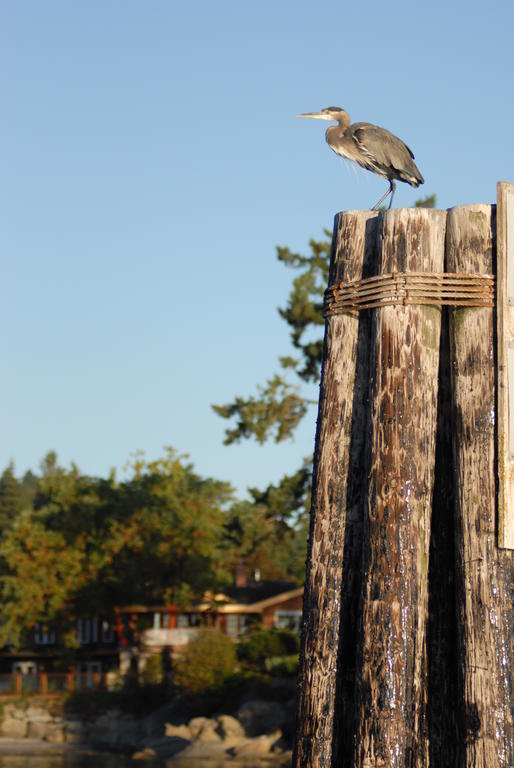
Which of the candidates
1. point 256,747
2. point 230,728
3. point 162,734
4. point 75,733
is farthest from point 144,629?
point 256,747

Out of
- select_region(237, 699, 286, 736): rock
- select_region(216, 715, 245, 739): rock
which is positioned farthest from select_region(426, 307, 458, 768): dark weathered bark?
select_region(216, 715, 245, 739): rock

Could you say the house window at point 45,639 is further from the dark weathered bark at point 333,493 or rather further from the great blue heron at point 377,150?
the dark weathered bark at point 333,493

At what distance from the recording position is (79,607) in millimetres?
50594

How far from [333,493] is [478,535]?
79 centimetres

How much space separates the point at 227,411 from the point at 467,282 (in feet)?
95.0

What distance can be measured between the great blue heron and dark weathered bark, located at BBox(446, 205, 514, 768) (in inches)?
75.3

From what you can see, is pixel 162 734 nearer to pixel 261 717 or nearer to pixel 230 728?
pixel 230 728

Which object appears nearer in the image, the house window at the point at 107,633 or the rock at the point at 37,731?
the rock at the point at 37,731

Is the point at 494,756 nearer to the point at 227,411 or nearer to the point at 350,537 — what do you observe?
the point at 350,537

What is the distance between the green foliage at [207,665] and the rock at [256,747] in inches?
209

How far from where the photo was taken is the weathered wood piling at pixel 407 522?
502cm

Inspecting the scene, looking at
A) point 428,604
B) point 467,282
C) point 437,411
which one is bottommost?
point 428,604

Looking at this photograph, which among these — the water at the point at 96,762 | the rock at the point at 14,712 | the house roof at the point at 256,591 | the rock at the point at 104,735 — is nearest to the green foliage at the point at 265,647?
the rock at the point at 104,735

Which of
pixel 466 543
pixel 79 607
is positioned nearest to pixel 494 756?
→ pixel 466 543
